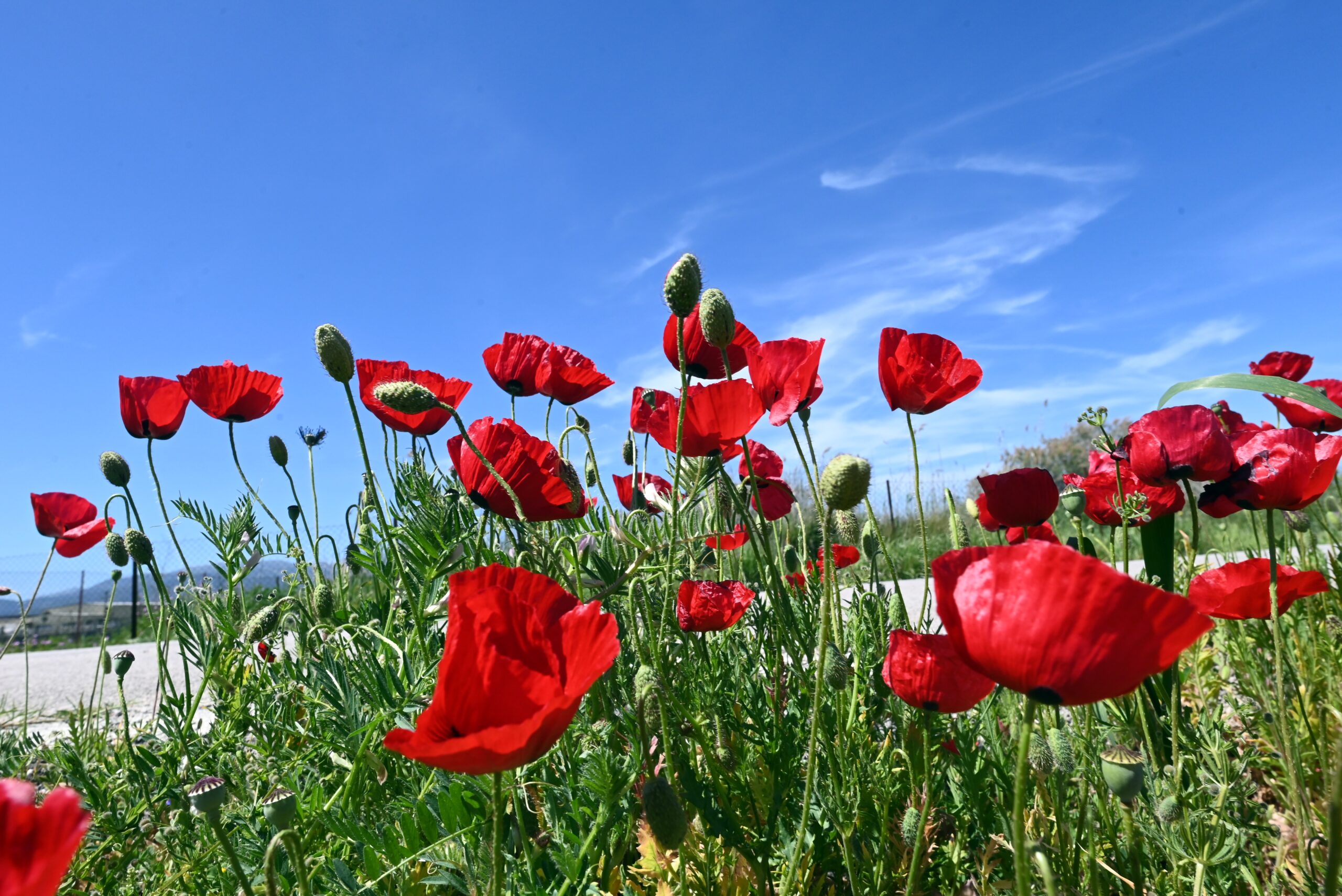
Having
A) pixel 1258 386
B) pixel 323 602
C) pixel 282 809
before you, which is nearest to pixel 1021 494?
pixel 1258 386

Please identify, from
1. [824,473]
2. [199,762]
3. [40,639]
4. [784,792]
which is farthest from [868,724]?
[40,639]

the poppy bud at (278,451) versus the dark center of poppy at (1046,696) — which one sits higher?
the poppy bud at (278,451)

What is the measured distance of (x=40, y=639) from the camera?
14.4 meters

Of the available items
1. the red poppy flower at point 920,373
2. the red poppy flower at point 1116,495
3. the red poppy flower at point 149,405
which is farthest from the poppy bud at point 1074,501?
the red poppy flower at point 149,405

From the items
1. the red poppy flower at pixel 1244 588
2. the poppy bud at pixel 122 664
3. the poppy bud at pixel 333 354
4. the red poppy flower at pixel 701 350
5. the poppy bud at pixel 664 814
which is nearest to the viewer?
the poppy bud at pixel 664 814

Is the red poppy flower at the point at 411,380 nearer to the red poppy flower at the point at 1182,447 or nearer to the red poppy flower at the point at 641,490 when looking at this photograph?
the red poppy flower at the point at 641,490

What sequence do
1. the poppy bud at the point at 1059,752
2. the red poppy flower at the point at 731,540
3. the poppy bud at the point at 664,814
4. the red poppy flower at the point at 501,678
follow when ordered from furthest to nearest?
the red poppy flower at the point at 731,540, the poppy bud at the point at 1059,752, the poppy bud at the point at 664,814, the red poppy flower at the point at 501,678

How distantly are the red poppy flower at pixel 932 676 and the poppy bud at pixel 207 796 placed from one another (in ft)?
2.75

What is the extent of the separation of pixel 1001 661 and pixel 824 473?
33 centimetres

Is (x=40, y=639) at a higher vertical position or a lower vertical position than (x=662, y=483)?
lower

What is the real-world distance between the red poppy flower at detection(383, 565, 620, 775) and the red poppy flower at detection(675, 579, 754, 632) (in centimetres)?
81

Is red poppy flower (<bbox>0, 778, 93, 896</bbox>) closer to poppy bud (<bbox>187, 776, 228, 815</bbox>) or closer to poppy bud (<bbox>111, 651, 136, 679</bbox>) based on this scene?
poppy bud (<bbox>187, 776, 228, 815</bbox>)

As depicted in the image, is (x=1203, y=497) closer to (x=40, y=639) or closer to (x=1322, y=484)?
(x=1322, y=484)

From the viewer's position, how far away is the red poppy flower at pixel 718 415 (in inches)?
51.2
